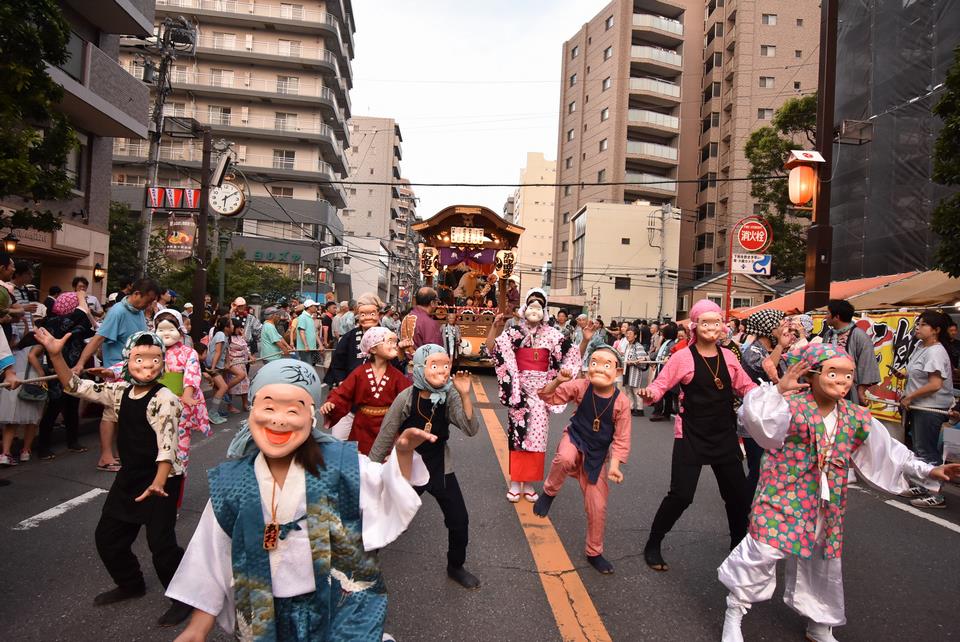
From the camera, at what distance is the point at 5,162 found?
244 inches

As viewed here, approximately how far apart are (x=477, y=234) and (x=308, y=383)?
13544 millimetres

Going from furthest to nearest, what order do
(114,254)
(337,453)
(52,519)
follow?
(114,254) → (52,519) → (337,453)

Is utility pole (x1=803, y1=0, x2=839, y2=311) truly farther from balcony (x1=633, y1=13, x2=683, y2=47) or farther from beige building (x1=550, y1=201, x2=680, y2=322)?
balcony (x1=633, y1=13, x2=683, y2=47)

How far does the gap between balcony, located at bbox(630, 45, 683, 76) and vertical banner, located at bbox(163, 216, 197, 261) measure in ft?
105

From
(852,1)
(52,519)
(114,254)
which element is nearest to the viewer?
(52,519)

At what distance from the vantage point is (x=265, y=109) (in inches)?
1727

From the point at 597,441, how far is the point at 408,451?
2.00m

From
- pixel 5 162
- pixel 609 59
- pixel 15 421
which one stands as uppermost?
pixel 609 59

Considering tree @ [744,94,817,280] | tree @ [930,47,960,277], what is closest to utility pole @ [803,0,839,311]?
tree @ [930,47,960,277]

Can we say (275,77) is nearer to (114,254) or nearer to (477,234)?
(114,254)

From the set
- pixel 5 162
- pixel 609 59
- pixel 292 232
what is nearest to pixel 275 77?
pixel 292 232

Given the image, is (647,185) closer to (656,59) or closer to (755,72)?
(656,59)

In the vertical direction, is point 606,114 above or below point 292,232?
above

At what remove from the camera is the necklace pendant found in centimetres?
206
